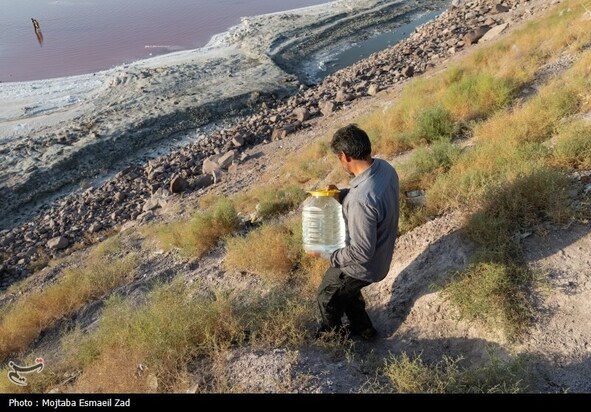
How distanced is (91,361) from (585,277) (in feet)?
14.0

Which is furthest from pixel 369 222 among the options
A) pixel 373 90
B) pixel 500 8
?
pixel 500 8

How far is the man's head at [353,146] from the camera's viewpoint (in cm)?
308

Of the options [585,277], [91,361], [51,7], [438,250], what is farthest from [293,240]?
[51,7]

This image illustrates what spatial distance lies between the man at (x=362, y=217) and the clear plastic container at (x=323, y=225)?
9cm

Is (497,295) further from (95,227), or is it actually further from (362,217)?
(95,227)

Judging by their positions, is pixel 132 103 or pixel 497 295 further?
pixel 132 103

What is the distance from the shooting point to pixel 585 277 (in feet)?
11.4

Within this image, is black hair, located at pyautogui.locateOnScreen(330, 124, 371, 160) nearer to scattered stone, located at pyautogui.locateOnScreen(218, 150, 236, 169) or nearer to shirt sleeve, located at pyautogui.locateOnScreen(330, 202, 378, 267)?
shirt sleeve, located at pyautogui.locateOnScreen(330, 202, 378, 267)

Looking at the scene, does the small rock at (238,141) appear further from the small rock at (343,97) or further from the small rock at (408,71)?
the small rock at (408,71)

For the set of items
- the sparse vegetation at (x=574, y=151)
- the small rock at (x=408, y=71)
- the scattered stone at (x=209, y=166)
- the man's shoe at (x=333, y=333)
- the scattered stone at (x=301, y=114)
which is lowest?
the scattered stone at (x=209, y=166)

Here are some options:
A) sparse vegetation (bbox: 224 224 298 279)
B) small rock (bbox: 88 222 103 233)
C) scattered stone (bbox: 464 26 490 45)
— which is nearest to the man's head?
sparse vegetation (bbox: 224 224 298 279)

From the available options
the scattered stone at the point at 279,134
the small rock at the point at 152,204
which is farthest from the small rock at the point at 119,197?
the scattered stone at the point at 279,134

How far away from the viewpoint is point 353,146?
3.08 metres

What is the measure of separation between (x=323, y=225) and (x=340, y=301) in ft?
2.14
